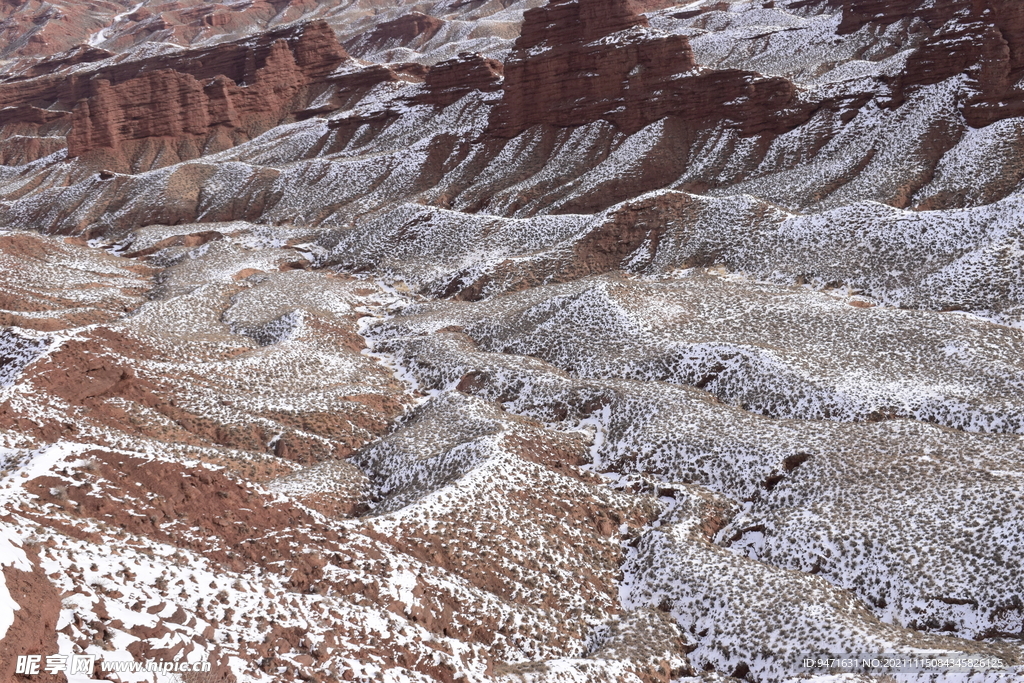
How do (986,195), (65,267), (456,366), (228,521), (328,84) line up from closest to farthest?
(228,521)
(456,366)
(986,195)
(65,267)
(328,84)

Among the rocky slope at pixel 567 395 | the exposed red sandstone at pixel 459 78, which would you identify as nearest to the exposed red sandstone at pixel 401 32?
the exposed red sandstone at pixel 459 78

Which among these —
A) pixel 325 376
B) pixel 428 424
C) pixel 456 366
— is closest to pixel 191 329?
pixel 325 376

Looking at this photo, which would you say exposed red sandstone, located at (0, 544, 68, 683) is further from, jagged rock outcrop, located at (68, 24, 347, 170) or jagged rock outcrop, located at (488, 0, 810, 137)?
jagged rock outcrop, located at (68, 24, 347, 170)

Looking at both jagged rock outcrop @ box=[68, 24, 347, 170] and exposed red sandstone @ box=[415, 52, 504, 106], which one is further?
jagged rock outcrop @ box=[68, 24, 347, 170]

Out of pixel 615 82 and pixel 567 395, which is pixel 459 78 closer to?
pixel 615 82

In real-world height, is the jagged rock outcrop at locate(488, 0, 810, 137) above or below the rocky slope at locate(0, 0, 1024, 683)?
above

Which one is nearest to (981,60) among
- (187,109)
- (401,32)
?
(187,109)

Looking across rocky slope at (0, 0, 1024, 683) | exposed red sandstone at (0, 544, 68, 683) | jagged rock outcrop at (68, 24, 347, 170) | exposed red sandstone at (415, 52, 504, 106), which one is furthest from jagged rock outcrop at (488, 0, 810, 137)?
exposed red sandstone at (0, 544, 68, 683)

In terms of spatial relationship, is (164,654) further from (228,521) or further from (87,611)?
(228,521)
